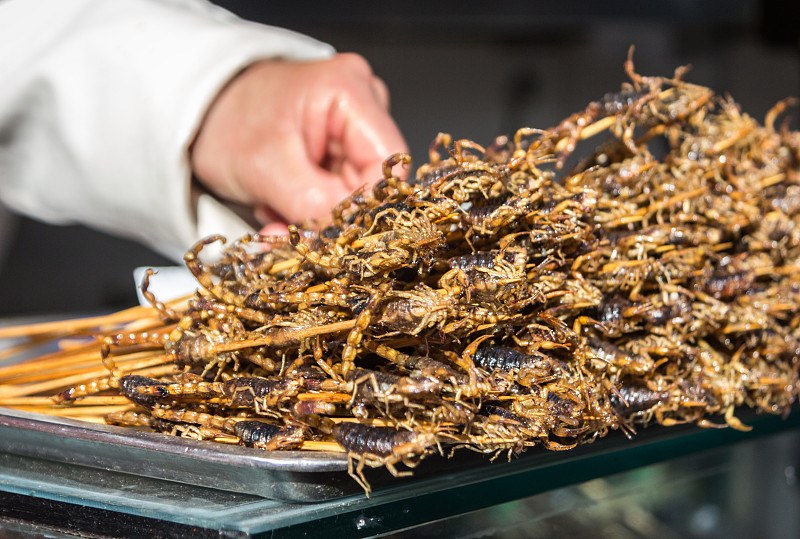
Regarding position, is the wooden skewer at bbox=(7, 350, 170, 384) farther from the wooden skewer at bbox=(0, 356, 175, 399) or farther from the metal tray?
the metal tray

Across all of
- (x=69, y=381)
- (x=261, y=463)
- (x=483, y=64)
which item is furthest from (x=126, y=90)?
(x=483, y=64)

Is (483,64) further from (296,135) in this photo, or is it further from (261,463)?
(261,463)

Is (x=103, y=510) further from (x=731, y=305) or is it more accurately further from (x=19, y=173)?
(x=19, y=173)

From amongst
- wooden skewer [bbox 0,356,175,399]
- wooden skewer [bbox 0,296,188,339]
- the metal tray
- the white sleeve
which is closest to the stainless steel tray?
the metal tray

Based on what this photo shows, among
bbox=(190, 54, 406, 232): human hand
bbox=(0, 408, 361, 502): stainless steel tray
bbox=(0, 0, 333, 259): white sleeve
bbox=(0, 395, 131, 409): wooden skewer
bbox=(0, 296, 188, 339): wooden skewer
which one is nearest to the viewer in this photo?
bbox=(0, 408, 361, 502): stainless steel tray

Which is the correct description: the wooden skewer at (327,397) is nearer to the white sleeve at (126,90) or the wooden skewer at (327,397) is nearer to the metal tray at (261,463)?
the metal tray at (261,463)

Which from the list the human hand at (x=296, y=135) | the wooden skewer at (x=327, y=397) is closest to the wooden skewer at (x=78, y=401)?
the wooden skewer at (x=327, y=397)
